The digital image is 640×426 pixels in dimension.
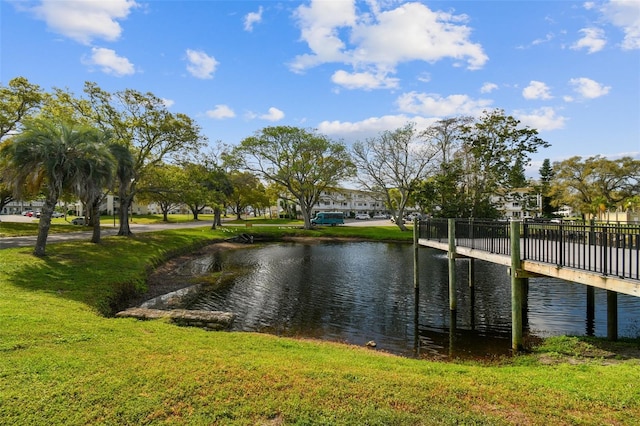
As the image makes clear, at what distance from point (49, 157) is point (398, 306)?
1691 cm

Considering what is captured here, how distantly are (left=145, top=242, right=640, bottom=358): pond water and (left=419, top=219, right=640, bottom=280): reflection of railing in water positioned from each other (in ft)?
8.47

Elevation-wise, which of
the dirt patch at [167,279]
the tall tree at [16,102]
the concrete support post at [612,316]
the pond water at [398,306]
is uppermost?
the tall tree at [16,102]

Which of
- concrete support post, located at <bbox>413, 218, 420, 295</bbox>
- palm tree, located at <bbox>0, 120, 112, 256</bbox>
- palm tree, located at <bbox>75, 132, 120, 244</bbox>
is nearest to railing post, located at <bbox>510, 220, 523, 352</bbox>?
concrete support post, located at <bbox>413, 218, 420, 295</bbox>

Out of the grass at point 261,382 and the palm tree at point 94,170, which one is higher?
the palm tree at point 94,170

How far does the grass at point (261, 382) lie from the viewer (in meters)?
4.77

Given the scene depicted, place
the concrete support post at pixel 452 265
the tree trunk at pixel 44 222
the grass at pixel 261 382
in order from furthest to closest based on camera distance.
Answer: the tree trunk at pixel 44 222 → the concrete support post at pixel 452 265 → the grass at pixel 261 382

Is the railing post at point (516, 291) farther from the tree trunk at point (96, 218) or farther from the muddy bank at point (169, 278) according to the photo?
the tree trunk at point (96, 218)

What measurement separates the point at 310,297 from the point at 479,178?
3152 cm

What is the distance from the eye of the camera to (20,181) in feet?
53.0

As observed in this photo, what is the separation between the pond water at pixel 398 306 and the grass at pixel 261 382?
2.51 metres

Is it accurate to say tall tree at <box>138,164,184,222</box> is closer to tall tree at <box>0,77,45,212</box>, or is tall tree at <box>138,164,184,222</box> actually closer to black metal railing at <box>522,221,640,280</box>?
tall tree at <box>0,77,45,212</box>

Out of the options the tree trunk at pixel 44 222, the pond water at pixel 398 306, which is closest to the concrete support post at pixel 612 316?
the pond water at pixel 398 306

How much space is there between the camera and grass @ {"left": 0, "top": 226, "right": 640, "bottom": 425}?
477 cm

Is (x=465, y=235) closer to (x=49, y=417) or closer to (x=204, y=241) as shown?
(x=49, y=417)
